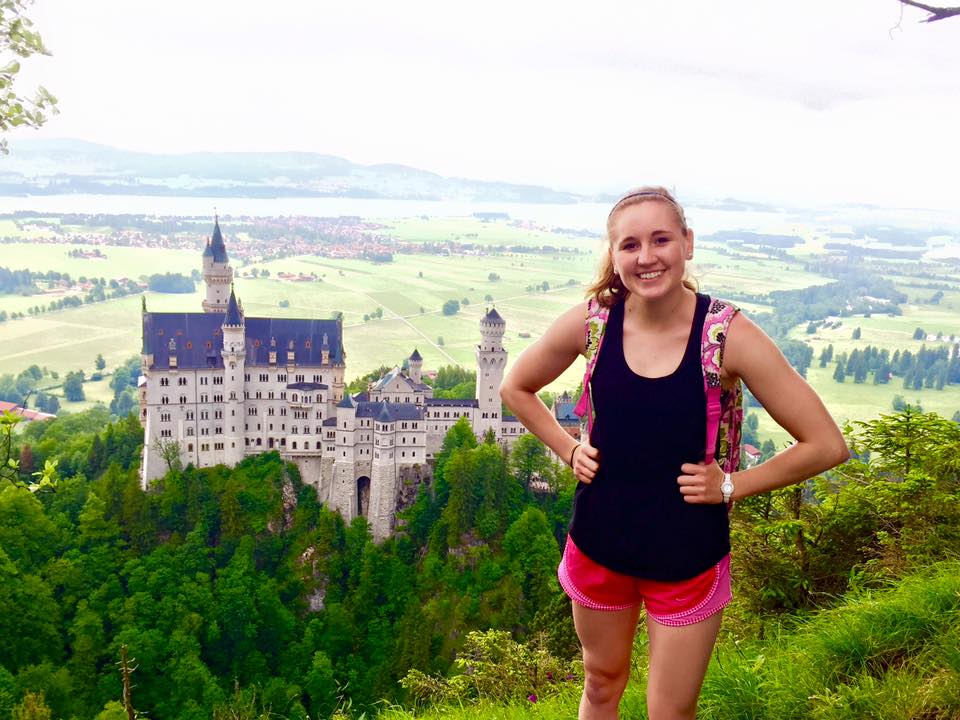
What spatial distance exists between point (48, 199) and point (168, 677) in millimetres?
97760

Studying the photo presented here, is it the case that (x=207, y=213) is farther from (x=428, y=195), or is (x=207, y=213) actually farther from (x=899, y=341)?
(x=899, y=341)

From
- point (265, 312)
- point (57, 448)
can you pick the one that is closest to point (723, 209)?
point (265, 312)

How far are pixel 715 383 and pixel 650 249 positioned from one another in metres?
0.74

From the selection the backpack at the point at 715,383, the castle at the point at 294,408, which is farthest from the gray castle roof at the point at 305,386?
the backpack at the point at 715,383

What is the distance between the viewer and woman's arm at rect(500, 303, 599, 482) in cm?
449

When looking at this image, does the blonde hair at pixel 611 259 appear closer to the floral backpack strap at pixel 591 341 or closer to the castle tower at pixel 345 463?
the floral backpack strap at pixel 591 341

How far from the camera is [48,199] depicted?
367 feet

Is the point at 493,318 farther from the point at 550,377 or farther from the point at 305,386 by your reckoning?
the point at 550,377

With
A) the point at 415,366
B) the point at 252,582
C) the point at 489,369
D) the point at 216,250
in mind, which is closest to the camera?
the point at 252,582

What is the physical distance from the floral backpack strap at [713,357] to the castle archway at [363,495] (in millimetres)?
37748

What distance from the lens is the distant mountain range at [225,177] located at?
111m

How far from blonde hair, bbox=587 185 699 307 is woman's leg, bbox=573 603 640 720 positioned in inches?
68.3

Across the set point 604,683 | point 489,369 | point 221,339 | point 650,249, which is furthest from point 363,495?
point 650,249

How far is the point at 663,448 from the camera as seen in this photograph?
4.17 metres
